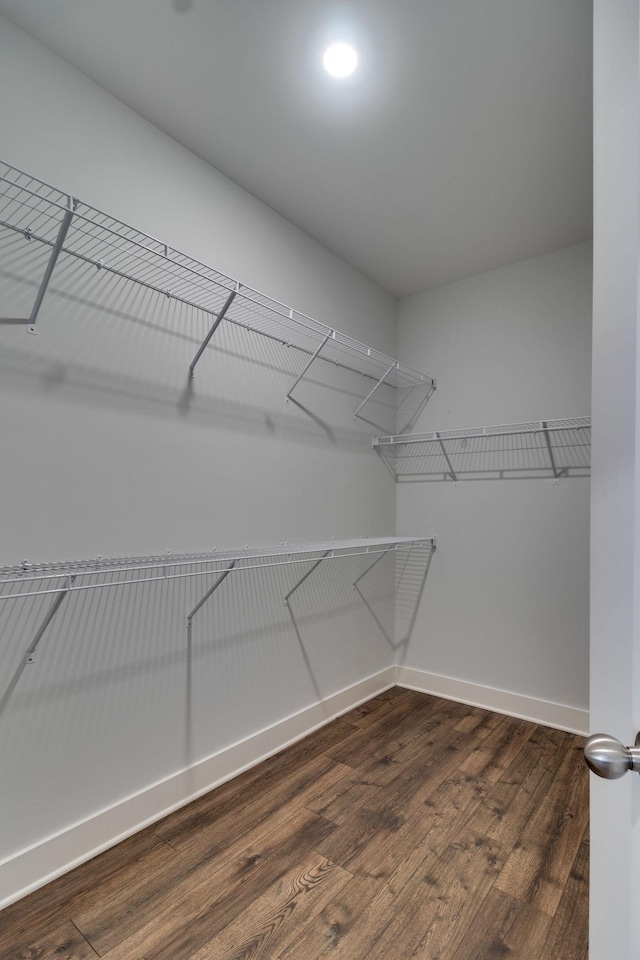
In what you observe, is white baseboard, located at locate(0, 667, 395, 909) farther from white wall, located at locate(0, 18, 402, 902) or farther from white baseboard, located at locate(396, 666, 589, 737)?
white baseboard, located at locate(396, 666, 589, 737)

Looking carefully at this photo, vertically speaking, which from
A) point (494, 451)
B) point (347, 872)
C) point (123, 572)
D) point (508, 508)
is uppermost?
point (494, 451)

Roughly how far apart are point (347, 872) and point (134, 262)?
6.75 feet

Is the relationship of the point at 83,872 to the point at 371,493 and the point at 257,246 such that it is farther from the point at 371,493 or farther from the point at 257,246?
the point at 257,246

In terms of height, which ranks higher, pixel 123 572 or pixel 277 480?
pixel 277 480

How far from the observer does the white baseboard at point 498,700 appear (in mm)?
2370

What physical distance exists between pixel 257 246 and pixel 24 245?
102cm

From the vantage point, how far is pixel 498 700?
2.60 m

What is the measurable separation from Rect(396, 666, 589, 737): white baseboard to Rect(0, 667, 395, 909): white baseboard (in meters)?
0.71

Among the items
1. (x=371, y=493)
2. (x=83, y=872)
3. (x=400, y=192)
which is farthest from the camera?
(x=371, y=493)

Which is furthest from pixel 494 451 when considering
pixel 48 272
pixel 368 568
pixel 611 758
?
pixel 611 758

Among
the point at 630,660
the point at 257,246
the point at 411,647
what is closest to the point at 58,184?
the point at 257,246

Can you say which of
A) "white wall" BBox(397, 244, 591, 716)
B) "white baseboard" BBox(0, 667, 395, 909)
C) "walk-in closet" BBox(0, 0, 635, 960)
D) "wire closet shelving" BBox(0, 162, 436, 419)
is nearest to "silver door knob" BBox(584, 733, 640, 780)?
"walk-in closet" BBox(0, 0, 635, 960)

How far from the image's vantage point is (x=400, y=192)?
2.12 meters

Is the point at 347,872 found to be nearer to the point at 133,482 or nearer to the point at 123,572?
the point at 123,572
